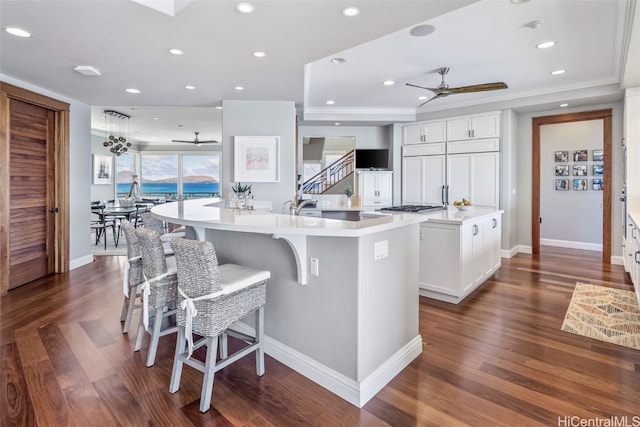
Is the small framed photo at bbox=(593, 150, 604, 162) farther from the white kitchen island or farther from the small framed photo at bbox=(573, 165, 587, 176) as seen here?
the white kitchen island

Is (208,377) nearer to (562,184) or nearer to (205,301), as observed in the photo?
(205,301)

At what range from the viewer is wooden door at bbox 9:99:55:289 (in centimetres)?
396

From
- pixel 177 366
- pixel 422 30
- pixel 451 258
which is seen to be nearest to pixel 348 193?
pixel 451 258

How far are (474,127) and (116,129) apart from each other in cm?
894

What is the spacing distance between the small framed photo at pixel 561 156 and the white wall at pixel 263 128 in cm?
537

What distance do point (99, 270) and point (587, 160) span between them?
8.58 metres

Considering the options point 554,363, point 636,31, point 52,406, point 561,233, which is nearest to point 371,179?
point 561,233

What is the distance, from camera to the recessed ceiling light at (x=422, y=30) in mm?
2990

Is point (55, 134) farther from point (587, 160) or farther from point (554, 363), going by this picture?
point (587, 160)

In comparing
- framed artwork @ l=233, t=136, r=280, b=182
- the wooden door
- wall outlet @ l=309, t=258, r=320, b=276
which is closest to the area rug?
wall outlet @ l=309, t=258, r=320, b=276

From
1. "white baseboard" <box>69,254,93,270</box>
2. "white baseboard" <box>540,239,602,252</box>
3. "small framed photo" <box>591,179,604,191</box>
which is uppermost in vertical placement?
"small framed photo" <box>591,179,604,191</box>

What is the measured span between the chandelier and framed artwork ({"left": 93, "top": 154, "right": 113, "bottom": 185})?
63 centimetres

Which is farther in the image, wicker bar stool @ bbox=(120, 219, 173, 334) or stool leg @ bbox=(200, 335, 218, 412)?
wicker bar stool @ bbox=(120, 219, 173, 334)

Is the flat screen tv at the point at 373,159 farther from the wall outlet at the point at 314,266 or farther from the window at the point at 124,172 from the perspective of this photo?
the window at the point at 124,172
